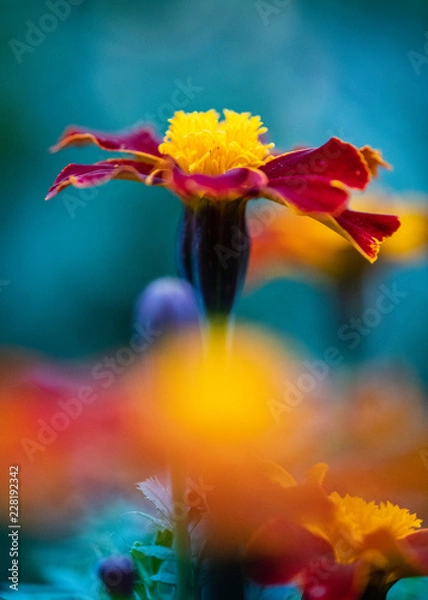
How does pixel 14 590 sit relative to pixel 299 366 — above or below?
below

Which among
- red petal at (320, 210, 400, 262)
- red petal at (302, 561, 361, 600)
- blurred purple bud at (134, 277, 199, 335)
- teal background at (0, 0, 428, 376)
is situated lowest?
red petal at (302, 561, 361, 600)

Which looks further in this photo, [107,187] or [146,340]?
[107,187]

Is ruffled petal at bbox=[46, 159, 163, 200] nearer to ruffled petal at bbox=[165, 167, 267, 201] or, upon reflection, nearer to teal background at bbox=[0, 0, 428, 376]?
ruffled petal at bbox=[165, 167, 267, 201]

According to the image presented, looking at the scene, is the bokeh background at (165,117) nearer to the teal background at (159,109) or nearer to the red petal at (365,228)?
the teal background at (159,109)

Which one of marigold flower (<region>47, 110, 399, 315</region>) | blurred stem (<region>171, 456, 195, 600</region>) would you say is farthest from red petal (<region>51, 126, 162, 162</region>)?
blurred stem (<region>171, 456, 195, 600</region>)

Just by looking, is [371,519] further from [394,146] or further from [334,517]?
[394,146]

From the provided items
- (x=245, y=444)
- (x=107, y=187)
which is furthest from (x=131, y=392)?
(x=107, y=187)

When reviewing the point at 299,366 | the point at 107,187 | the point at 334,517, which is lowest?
the point at 334,517

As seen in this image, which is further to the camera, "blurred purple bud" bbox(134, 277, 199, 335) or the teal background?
the teal background
